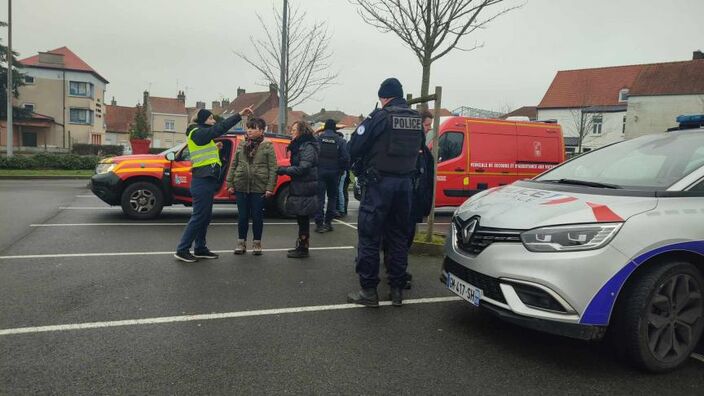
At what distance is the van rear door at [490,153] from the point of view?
35.2 ft

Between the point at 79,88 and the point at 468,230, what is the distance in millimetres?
57822

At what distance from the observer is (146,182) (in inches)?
352

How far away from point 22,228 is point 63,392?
20.1 ft

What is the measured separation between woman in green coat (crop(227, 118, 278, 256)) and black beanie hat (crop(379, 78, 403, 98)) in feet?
7.59

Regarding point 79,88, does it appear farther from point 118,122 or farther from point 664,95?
point 664,95

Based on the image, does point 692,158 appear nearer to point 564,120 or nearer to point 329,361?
point 329,361

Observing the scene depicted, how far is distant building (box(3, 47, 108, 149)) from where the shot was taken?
159 ft

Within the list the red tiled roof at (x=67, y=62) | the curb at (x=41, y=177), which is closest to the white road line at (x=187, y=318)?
the curb at (x=41, y=177)

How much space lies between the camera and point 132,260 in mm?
5809

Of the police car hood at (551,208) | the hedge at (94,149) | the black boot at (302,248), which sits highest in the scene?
the hedge at (94,149)

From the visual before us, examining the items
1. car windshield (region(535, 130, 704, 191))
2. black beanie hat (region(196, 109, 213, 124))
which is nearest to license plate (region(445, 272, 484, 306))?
car windshield (region(535, 130, 704, 191))

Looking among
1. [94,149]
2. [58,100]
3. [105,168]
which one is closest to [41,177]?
[105,168]

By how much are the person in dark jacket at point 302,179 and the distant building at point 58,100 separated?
49.1 m

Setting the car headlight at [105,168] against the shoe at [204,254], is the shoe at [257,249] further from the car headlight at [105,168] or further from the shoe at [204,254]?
the car headlight at [105,168]
